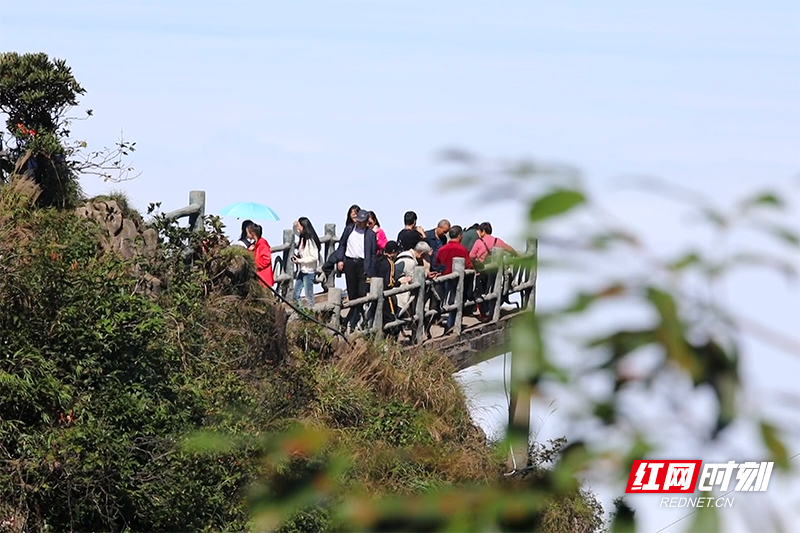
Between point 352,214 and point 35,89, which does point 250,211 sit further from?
point 35,89

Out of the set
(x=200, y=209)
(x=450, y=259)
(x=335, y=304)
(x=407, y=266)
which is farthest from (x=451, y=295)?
(x=200, y=209)

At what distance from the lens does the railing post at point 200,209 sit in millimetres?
13477

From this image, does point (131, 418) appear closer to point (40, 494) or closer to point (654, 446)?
point (40, 494)

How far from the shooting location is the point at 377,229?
19016 millimetres

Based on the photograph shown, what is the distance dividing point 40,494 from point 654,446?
812cm

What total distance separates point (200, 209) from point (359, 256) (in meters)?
3.66

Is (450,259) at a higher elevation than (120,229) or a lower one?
lower

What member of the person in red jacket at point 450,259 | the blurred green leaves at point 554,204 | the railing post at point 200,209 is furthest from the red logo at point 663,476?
the person in red jacket at point 450,259

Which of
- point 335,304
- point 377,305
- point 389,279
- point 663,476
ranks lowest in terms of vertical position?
point 377,305

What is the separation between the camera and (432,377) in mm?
15188

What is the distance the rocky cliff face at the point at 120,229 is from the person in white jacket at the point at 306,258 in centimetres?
518

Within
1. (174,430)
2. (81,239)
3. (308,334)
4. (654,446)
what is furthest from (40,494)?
(654,446)

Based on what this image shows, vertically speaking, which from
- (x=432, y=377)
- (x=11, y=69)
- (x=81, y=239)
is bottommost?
(x=432, y=377)

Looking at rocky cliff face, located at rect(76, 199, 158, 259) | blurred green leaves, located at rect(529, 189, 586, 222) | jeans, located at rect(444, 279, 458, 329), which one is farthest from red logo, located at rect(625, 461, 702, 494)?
jeans, located at rect(444, 279, 458, 329)
